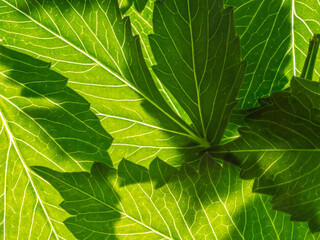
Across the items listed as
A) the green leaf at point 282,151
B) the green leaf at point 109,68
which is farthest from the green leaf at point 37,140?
the green leaf at point 282,151

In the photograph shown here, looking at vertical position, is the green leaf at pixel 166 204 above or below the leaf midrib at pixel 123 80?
below

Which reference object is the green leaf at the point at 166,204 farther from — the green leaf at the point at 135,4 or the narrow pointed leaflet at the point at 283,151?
the green leaf at the point at 135,4

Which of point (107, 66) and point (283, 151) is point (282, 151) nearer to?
point (283, 151)

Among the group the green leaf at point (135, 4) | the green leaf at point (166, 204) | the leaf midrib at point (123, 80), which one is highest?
the green leaf at point (135, 4)

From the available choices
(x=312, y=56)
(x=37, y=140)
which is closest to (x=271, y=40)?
(x=312, y=56)

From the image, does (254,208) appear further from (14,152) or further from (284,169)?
(14,152)
